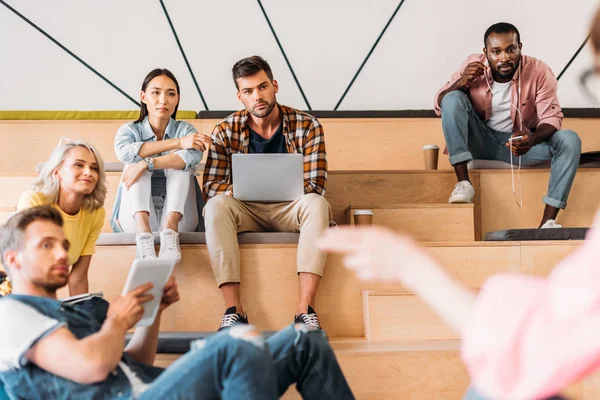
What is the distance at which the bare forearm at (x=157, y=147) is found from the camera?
222cm

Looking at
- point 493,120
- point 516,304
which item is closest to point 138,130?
point 493,120

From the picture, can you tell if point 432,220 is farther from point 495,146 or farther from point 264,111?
point 264,111

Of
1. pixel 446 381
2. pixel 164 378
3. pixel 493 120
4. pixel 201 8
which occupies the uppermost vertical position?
pixel 201 8

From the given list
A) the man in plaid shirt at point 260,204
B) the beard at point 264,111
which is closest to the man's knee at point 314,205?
the man in plaid shirt at point 260,204

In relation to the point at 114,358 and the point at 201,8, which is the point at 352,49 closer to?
the point at 201,8

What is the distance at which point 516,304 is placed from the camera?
0.59 m

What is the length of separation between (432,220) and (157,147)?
0.98 m

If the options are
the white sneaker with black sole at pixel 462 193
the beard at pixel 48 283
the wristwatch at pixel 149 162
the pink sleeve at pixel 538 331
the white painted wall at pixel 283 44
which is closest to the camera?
the pink sleeve at pixel 538 331

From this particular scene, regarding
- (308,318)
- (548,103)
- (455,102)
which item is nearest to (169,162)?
(308,318)

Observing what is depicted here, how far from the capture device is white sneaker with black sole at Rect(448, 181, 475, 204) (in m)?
2.45

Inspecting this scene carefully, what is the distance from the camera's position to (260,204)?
7.14 feet

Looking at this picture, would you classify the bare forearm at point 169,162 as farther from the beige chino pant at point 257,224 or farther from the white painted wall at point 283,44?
the white painted wall at point 283,44

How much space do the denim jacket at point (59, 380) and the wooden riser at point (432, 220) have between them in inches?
52.4

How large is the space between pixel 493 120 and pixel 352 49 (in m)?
1.02
